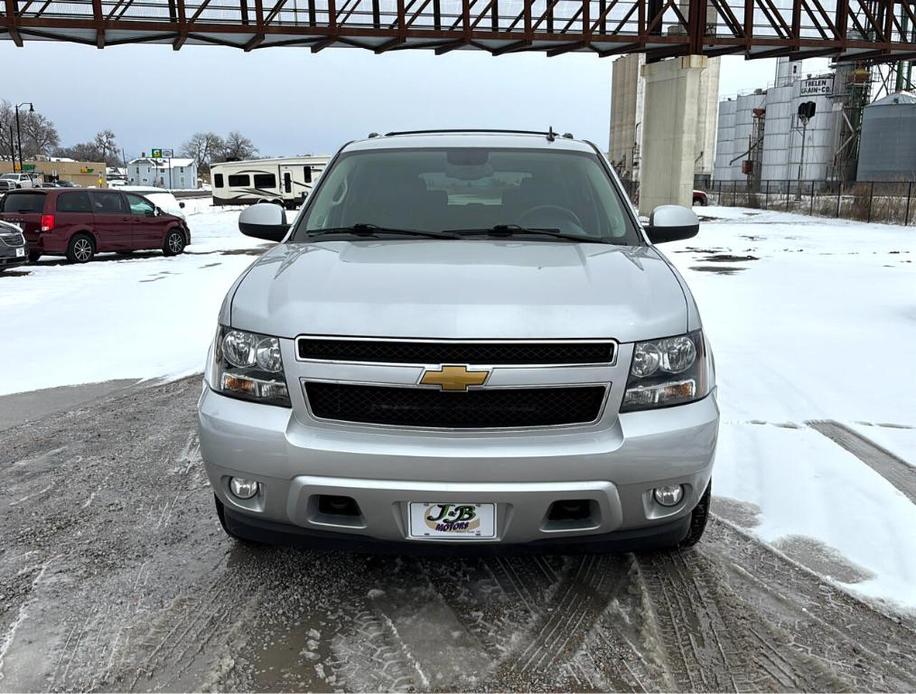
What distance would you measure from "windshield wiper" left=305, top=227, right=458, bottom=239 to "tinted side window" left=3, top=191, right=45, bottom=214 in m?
15.1

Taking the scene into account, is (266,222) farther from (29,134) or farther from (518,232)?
(29,134)

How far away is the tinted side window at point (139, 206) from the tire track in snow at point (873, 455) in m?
16.9

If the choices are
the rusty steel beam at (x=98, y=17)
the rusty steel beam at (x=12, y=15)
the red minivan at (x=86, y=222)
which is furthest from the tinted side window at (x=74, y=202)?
the rusty steel beam at (x=12, y=15)

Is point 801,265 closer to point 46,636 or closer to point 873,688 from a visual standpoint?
point 873,688

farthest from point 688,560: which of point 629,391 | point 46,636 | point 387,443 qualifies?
point 46,636

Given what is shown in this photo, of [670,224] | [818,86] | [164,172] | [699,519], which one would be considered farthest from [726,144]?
[164,172]

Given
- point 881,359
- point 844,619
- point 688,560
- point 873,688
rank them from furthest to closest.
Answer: point 881,359, point 688,560, point 844,619, point 873,688

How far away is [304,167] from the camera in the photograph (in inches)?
1753

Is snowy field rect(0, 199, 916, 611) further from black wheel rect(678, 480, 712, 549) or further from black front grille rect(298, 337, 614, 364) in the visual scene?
black front grille rect(298, 337, 614, 364)

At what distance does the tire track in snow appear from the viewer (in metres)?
4.29

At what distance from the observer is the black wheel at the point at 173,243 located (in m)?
18.8

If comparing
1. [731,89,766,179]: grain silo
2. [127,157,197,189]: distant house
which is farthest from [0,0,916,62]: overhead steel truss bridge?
[127,157,197,189]: distant house

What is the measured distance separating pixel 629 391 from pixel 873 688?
4.17 ft

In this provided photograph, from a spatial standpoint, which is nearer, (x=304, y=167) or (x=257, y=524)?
(x=257, y=524)
